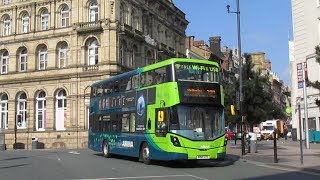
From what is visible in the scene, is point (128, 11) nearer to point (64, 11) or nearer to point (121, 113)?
point (64, 11)

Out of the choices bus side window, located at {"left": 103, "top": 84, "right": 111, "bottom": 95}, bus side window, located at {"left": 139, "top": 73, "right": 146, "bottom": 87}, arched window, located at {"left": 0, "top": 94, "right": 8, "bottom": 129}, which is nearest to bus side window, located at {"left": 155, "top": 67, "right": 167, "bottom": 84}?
bus side window, located at {"left": 139, "top": 73, "right": 146, "bottom": 87}

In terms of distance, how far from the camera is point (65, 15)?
53.2 meters

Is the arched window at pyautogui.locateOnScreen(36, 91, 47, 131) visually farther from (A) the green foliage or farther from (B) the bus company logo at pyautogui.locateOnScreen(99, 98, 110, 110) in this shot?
(A) the green foliage

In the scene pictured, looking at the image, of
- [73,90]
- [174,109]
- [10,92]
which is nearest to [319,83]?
[174,109]

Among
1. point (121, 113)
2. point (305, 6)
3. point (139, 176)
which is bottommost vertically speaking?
point (139, 176)

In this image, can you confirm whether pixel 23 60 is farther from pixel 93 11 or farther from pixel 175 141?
pixel 175 141

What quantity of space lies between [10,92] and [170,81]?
126 ft

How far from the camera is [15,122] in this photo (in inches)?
2042

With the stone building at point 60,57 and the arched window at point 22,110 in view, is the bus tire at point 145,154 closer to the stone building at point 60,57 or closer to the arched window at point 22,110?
the stone building at point 60,57

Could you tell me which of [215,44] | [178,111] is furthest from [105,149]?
[215,44]

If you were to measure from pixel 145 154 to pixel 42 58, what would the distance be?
3422 cm

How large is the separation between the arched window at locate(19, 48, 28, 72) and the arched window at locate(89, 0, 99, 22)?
923 centimetres

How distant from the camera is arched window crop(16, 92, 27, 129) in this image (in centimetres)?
5387

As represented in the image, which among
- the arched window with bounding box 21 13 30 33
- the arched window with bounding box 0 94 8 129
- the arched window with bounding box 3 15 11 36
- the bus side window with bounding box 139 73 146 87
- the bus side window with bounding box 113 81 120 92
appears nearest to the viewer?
the bus side window with bounding box 139 73 146 87
